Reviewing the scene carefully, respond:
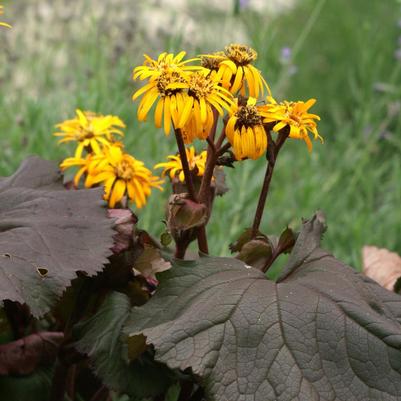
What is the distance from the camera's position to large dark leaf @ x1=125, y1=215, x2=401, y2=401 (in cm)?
115

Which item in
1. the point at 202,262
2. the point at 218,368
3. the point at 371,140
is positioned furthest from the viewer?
the point at 371,140

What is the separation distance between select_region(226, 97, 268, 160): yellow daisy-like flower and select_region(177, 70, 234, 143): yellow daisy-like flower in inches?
0.9

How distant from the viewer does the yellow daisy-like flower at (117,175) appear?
1.57 m

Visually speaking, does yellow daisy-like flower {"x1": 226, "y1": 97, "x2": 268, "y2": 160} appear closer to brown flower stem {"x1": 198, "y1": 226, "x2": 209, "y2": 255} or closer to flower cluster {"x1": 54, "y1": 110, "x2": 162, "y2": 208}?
brown flower stem {"x1": 198, "y1": 226, "x2": 209, "y2": 255}

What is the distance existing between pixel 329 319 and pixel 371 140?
7.29 feet

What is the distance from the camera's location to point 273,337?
46.5 inches

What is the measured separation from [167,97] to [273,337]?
409 millimetres

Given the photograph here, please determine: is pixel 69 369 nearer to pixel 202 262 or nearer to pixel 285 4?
pixel 202 262

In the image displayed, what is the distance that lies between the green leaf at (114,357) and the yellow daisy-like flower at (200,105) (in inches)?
12.3

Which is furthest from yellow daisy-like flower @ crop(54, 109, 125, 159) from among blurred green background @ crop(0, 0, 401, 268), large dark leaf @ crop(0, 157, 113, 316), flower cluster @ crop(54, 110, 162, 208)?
blurred green background @ crop(0, 0, 401, 268)

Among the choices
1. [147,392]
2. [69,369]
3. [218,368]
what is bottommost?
[69,369]

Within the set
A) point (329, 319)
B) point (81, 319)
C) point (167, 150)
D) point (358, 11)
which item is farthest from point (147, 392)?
point (358, 11)

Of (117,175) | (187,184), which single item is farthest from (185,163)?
(117,175)

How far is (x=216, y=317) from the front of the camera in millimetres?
1188
